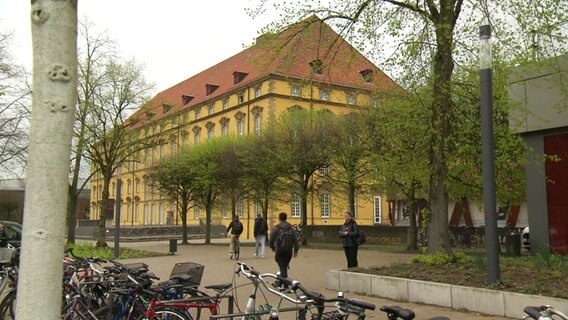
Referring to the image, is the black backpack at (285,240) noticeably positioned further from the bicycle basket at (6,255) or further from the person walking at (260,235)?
the person walking at (260,235)

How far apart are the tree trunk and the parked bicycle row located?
24.0 feet

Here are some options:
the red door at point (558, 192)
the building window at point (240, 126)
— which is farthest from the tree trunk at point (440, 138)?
the building window at point (240, 126)

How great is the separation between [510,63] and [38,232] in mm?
16148

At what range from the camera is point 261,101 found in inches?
2215

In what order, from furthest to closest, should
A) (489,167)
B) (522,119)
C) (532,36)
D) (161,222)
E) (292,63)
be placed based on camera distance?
1. (161,222)
2. (522,119)
3. (292,63)
4. (532,36)
5. (489,167)

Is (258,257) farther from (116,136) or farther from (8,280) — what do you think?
(8,280)

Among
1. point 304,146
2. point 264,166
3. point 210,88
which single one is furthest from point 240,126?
point 304,146

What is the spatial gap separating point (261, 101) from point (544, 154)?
40.7 m

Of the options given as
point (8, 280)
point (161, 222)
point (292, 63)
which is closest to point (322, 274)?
point (292, 63)

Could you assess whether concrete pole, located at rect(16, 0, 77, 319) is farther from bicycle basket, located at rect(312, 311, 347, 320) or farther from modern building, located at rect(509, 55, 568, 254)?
modern building, located at rect(509, 55, 568, 254)

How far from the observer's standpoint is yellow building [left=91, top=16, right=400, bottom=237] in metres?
15.7

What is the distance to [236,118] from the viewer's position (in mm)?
60812

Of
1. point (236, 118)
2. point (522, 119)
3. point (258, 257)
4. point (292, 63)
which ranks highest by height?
point (236, 118)

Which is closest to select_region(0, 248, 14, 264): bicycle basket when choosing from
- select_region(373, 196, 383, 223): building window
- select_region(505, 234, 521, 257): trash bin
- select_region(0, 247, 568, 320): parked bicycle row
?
select_region(0, 247, 568, 320): parked bicycle row
